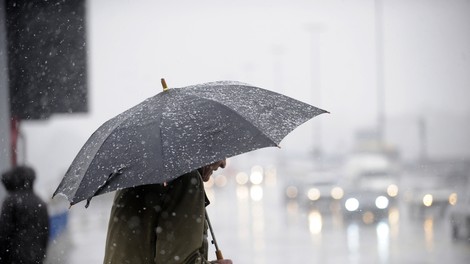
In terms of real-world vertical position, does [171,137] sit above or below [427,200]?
above

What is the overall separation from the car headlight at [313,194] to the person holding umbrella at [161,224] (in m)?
28.4

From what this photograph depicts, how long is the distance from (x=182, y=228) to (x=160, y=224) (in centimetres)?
11

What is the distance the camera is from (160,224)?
3.38 meters

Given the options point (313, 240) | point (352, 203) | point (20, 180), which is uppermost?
point (20, 180)

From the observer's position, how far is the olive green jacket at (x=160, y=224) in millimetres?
3311

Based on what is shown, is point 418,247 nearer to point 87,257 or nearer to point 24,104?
point 87,257

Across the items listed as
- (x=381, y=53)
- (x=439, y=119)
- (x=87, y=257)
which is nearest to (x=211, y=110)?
(x=87, y=257)

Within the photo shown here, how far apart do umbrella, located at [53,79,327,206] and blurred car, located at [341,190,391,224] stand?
2136cm

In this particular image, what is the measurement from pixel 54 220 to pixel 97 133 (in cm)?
1130

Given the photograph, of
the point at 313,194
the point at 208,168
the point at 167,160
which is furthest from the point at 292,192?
the point at 167,160

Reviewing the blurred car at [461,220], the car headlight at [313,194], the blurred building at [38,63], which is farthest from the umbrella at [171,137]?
the car headlight at [313,194]

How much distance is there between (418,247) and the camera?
1689cm

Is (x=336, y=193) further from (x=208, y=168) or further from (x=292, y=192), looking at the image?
(x=208, y=168)

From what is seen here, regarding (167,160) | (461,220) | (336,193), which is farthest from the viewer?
(336,193)
